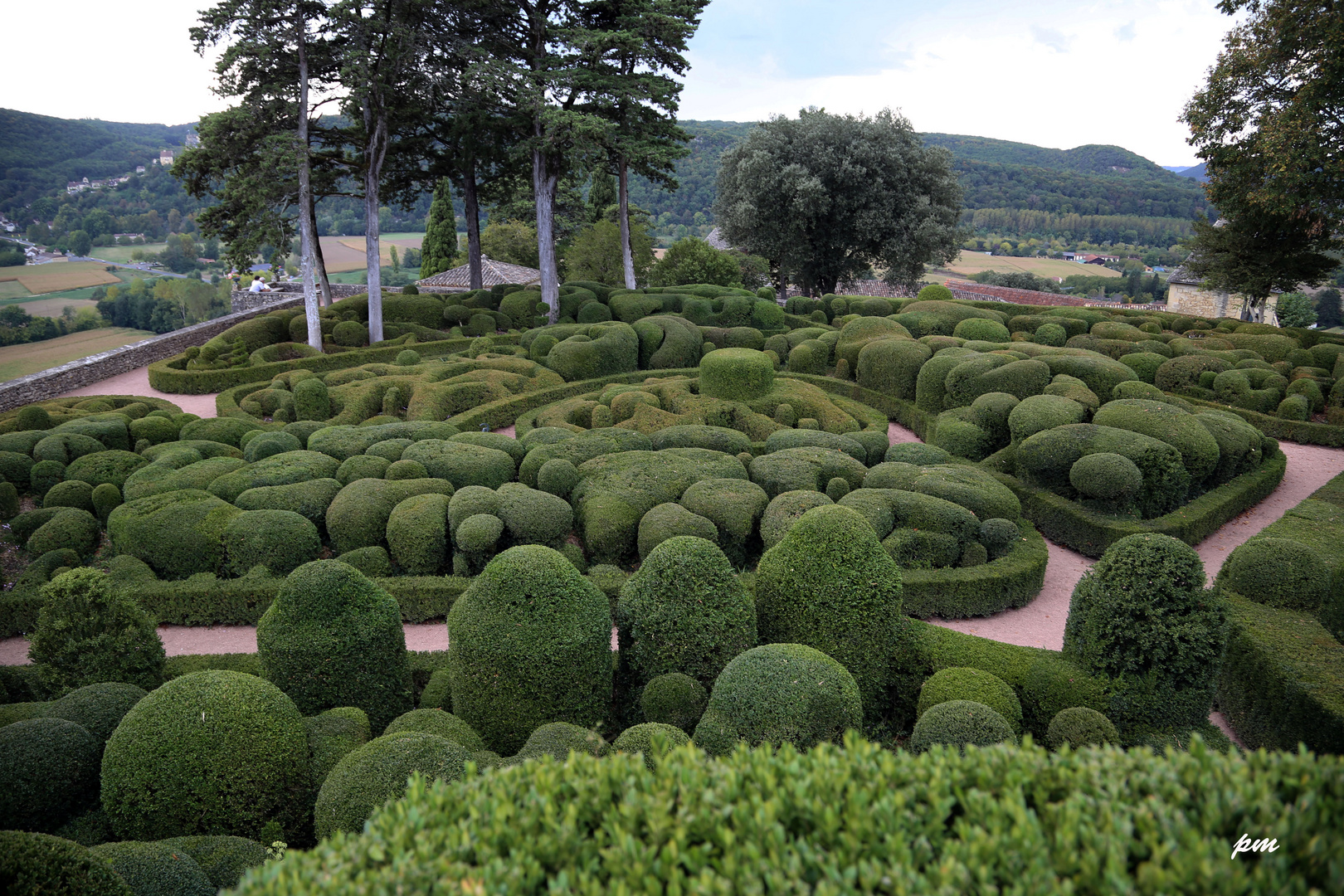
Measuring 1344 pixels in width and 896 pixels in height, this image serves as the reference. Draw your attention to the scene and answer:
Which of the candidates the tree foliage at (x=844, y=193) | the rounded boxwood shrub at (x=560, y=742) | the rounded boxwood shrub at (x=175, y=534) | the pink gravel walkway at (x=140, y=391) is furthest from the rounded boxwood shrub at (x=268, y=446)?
the tree foliage at (x=844, y=193)

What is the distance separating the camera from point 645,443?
45.1 ft

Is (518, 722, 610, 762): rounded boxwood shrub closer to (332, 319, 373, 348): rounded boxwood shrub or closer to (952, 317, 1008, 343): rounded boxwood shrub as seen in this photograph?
(952, 317, 1008, 343): rounded boxwood shrub

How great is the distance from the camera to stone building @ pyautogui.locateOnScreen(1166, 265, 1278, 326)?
1594 inches

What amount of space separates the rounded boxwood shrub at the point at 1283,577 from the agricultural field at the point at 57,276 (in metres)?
36.4

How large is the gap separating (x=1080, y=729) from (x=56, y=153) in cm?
4688

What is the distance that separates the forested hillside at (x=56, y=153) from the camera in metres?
29.3

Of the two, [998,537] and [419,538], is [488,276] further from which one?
[998,537]

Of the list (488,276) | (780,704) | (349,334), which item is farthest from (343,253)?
(780,704)

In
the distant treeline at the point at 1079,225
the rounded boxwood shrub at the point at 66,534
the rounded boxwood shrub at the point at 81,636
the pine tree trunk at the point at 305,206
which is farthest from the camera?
the distant treeline at the point at 1079,225

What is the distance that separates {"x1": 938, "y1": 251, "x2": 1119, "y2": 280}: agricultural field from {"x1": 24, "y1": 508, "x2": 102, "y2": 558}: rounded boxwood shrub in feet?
265

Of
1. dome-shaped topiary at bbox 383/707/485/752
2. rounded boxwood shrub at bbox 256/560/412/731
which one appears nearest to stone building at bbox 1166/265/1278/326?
dome-shaped topiary at bbox 383/707/485/752

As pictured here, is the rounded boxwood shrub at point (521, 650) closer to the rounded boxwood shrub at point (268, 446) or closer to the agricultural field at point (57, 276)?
the rounded boxwood shrub at point (268, 446)

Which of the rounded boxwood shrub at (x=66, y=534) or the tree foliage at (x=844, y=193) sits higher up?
the tree foliage at (x=844, y=193)

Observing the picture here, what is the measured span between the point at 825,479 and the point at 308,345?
1923 cm
